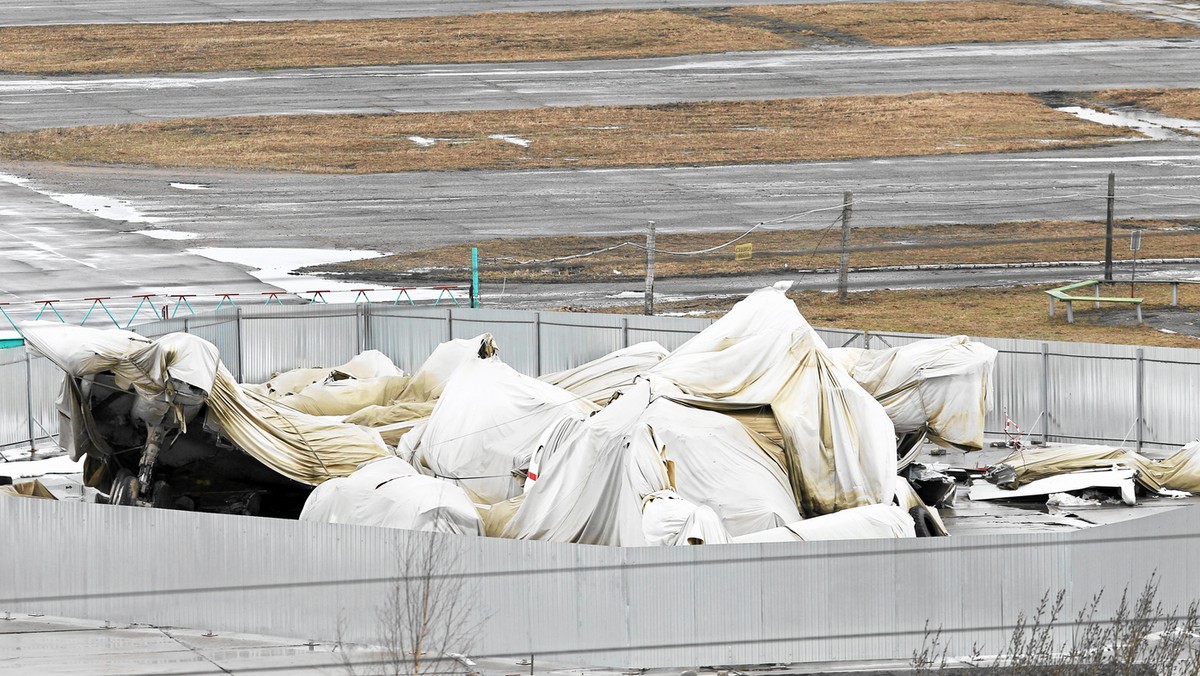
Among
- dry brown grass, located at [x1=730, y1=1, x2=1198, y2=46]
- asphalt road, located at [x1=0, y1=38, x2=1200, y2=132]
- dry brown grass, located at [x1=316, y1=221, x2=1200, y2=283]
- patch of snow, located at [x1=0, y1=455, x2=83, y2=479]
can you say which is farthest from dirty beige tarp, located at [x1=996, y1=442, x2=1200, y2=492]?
dry brown grass, located at [x1=730, y1=1, x2=1198, y2=46]

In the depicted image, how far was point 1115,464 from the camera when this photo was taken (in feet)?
75.4

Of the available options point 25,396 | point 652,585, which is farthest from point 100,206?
point 652,585

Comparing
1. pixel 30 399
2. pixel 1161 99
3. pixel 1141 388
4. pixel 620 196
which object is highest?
pixel 1161 99

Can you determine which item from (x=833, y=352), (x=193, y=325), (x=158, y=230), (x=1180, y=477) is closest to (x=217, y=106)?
(x=158, y=230)

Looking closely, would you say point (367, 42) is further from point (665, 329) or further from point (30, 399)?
point (30, 399)

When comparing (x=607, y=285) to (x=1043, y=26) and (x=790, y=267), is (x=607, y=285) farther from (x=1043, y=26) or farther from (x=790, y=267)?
(x=1043, y=26)

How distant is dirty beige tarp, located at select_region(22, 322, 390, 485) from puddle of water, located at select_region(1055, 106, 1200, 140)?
121 feet

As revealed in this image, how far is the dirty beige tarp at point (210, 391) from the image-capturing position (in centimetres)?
2062

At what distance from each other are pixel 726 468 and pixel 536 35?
47.3m

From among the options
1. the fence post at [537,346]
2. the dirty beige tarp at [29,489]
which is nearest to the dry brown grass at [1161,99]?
the fence post at [537,346]

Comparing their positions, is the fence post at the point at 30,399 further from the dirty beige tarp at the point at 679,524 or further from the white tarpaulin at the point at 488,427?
the dirty beige tarp at the point at 679,524

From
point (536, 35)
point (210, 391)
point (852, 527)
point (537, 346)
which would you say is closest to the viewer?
point (852, 527)

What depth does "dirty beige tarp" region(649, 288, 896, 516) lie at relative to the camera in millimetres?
21156

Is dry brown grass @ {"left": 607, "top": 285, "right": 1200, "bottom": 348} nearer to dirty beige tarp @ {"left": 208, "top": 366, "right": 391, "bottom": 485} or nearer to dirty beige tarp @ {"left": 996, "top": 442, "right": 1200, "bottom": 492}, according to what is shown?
dirty beige tarp @ {"left": 996, "top": 442, "right": 1200, "bottom": 492}
